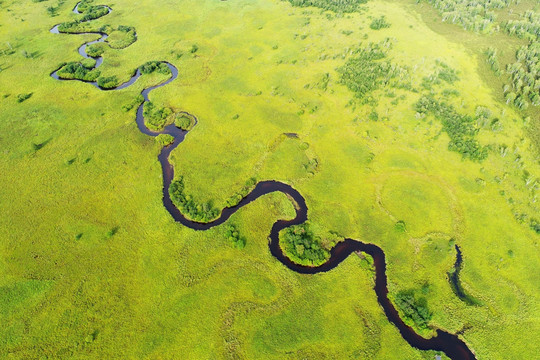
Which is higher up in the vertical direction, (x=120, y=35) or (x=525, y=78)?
(x=525, y=78)

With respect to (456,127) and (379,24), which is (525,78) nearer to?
(456,127)

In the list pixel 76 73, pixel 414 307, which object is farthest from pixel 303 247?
pixel 76 73

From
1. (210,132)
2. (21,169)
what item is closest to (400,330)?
(210,132)

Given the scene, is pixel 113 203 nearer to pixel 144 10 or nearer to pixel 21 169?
pixel 21 169

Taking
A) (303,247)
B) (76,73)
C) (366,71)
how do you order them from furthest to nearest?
(76,73), (366,71), (303,247)

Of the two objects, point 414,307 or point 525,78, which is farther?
point 525,78
